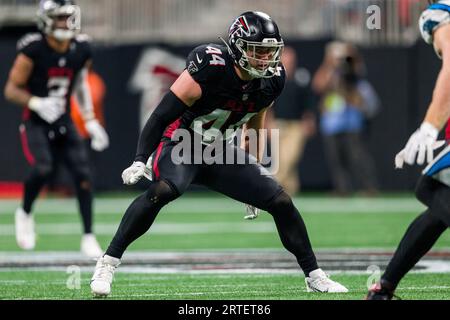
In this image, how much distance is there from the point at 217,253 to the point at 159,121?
126 inches

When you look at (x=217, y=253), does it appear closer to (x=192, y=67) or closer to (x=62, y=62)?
(x=62, y=62)

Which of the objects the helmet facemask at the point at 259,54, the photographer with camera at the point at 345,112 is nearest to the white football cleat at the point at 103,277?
the helmet facemask at the point at 259,54

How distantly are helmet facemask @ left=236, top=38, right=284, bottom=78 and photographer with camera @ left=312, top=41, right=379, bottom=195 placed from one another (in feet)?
30.3

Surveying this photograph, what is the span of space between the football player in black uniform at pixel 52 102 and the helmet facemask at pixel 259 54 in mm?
3191

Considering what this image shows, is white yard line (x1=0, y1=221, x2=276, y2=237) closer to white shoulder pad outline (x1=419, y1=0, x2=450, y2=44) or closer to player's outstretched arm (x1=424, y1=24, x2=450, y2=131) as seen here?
white shoulder pad outline (x1=419, y1=0, x2=450, y2=44)

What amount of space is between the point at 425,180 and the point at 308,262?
133cm

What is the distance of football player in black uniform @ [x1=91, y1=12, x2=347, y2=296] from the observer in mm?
6191

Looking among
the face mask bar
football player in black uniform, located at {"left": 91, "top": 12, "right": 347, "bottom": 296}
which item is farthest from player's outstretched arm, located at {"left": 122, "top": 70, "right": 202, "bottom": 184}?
the face mask bar

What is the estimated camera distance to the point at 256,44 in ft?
20.4

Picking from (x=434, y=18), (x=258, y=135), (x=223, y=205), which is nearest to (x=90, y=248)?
(x=258, y=135)

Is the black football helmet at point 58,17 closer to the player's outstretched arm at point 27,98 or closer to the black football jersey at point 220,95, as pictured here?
the player's outstretched arm at point 27,98

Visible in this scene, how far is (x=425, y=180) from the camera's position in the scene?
5344mm

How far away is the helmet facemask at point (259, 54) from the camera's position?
6227 mm
